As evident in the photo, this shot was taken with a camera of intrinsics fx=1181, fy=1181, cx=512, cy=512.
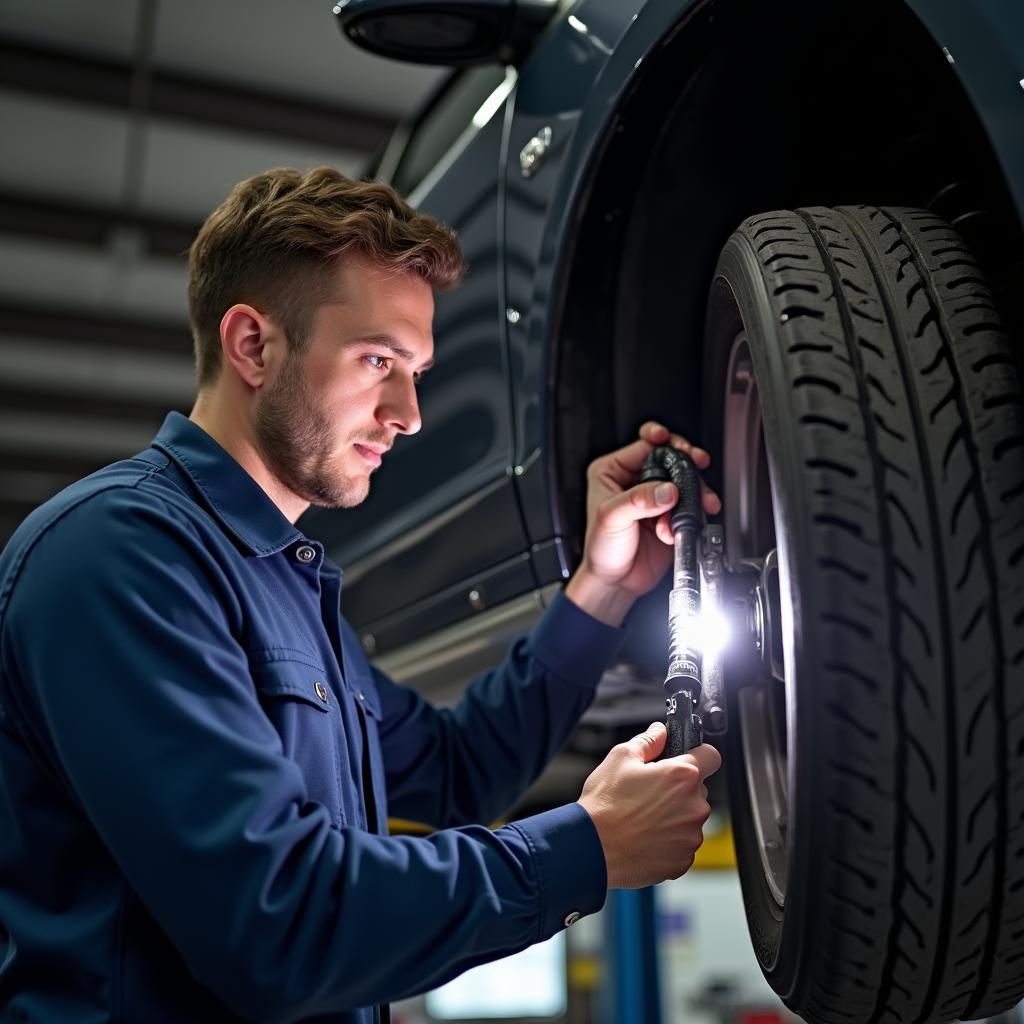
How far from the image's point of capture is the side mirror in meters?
1.47

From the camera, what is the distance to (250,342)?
133 centimetres

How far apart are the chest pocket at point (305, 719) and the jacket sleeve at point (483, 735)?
42 cm

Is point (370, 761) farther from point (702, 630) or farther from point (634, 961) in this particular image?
point (634, 961)

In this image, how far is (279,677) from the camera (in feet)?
3.70

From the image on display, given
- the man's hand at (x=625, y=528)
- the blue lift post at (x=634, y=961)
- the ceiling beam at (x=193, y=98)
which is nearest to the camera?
the man's hand at (x=625, y=528)

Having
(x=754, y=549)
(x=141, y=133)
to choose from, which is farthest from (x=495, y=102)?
(x=141, y=133)

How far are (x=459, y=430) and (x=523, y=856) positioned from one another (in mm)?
750

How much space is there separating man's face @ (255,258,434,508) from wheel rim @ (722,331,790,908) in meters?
0.37

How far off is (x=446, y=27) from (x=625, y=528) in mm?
685

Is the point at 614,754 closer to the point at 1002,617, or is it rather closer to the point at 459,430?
the point at 1002,617

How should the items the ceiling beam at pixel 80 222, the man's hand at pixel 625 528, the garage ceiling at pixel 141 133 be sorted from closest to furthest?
1. the man's hand at pixel 625 528
2. the garage ceiling at pixel 141 133
3. the ceiling beam at pixel 80 222

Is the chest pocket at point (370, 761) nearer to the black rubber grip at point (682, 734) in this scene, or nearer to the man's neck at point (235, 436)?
the man's neck at point (235, 436)

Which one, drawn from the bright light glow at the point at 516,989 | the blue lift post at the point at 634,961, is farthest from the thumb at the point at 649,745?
the bright light glow at the point at 516,989

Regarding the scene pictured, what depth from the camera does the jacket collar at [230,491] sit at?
121 centimetres
